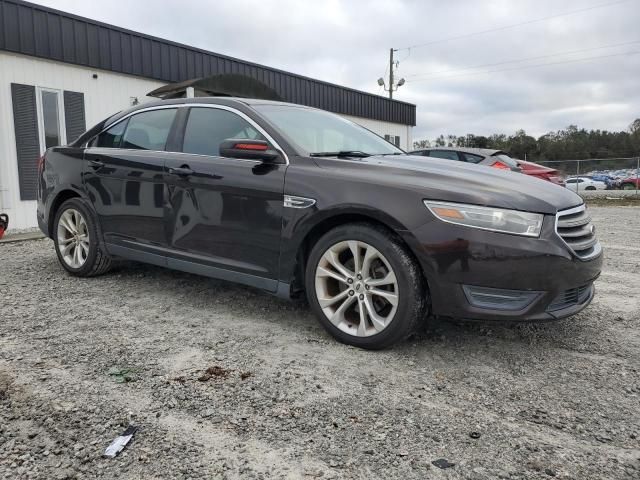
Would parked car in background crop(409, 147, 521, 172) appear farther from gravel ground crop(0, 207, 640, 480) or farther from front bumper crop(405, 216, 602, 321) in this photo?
front bumper crop(405, 216, 602, 321)

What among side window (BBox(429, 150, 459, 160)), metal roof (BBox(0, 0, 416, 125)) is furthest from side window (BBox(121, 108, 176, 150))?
side window (BBox(429, 150, 459, 160))

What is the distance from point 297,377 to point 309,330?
0.78 meters

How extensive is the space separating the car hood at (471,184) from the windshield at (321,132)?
0.44 meters

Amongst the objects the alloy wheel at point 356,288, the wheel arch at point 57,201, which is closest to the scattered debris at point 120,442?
the alloy wheel at point 356,288

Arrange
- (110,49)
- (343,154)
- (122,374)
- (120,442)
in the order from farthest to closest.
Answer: (110,49) < (343,154) < (122,374) < (120,442)

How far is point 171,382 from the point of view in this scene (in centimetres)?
272

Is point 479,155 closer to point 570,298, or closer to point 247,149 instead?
point 570,298

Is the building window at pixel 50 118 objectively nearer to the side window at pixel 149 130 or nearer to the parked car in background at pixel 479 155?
the side window at pixel 149 130

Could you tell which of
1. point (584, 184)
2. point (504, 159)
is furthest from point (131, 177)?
point (584, 184)

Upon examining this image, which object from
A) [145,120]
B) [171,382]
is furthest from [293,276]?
[145,120]

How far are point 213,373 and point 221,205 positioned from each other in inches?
52.0

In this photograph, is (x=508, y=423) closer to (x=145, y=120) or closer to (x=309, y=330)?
(x=309, y=330)

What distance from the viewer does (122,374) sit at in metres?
2.80

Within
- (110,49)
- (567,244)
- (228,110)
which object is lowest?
(567,244)
